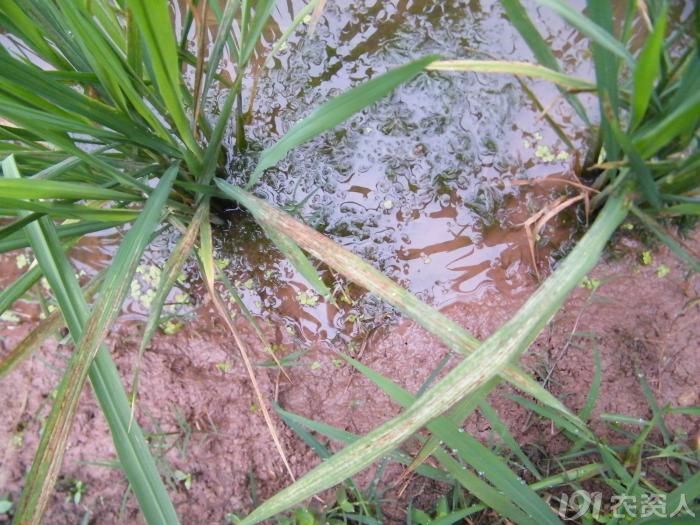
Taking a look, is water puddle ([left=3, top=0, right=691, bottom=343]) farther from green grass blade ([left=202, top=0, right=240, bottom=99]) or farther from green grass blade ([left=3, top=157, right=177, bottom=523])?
green grass blade ([left=3, top=157, right=177, bottom=523])

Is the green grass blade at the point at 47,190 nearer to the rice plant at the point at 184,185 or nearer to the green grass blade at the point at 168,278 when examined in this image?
the rice plant at the point at 184,185

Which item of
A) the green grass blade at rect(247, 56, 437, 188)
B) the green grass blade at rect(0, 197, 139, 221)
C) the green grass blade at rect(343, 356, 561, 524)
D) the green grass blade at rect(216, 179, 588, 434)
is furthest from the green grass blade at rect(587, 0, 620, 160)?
the green grass blade at rect(0, 197, 139, 221)

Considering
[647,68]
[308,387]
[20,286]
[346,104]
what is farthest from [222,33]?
[308,387]

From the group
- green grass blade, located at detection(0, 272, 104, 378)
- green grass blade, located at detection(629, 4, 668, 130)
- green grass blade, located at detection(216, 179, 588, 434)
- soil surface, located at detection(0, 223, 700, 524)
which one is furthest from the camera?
soil surface, located at detection(0, 223, 700, 524)

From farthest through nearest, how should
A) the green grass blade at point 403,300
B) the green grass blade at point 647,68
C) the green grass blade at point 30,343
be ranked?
the green grass blade at point 30,343 < the green grass blade at point 403,300 < the green grass blade at point 647,68

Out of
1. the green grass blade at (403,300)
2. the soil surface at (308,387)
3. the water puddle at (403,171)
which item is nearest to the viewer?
the green grass blade at (403,300)

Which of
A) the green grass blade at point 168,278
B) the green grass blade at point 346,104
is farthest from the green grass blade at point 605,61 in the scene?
the green grass blade at point 168,278
